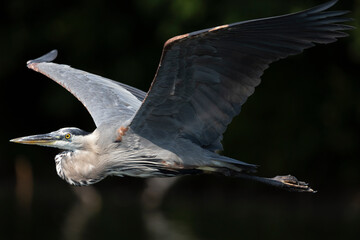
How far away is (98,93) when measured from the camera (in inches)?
225

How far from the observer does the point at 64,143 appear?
5219mm

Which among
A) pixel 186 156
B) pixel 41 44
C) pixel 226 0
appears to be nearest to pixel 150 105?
pixel 186 156

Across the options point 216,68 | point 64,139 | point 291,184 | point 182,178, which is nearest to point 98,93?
point 64,139

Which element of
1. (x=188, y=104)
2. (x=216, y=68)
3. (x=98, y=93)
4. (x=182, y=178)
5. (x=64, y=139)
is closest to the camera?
(x=216, y=68)

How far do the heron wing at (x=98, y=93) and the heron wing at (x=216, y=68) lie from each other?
0.53 m

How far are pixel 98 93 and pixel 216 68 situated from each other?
153 cm

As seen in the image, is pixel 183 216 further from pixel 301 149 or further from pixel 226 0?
pixel 226 0

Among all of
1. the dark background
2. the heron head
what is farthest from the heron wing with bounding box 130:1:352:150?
the dark background

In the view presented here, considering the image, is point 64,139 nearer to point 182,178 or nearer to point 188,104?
point 188,104

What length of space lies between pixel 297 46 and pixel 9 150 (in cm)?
957

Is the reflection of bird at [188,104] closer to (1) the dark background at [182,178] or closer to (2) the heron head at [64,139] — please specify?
(2) the heron head at [64,139]

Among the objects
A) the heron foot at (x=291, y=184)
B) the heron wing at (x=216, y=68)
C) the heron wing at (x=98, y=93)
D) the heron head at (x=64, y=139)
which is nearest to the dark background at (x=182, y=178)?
the heron wing at (x=98, y=93)

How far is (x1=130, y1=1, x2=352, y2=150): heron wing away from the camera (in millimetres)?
4137

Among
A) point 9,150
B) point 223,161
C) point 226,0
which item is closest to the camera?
point 223,161
